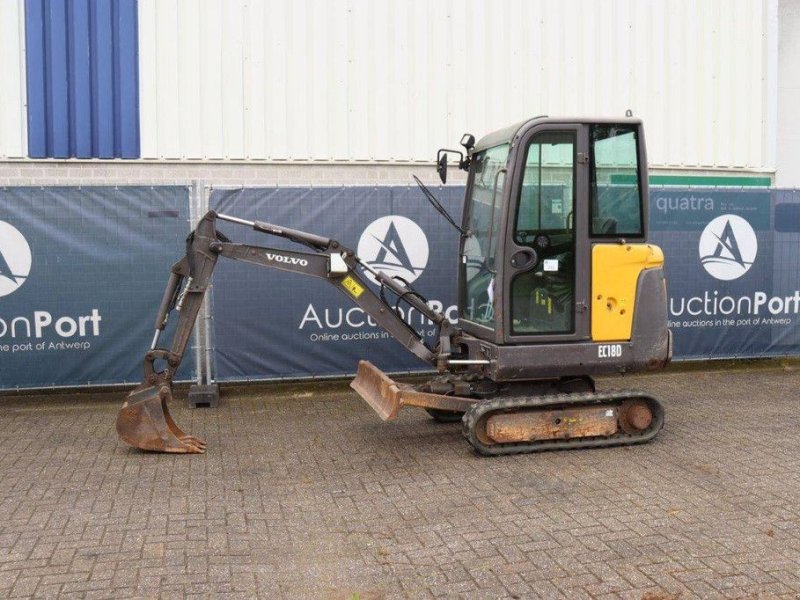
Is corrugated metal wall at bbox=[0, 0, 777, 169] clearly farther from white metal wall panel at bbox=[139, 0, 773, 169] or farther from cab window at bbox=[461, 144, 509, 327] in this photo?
cab window at bbox=[461, 144, 509, 327]

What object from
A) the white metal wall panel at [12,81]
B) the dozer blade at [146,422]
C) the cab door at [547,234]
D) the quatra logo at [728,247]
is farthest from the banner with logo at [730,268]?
the white metal wall panel at [12,81]

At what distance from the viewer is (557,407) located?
7.49 m

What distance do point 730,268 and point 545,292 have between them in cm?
450

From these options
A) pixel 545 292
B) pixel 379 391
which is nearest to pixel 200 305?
pixel 379 391

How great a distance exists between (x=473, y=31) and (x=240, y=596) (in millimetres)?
9064

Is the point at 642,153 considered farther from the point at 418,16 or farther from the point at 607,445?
the point at 418,16

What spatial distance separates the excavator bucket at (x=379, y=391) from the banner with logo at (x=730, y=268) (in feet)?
14.3

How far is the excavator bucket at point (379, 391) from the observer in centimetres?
739

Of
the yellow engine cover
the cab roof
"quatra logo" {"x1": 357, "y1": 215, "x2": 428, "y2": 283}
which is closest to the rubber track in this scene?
the yellow engine cover

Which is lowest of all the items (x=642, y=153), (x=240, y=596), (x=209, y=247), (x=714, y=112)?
(x=240, y=596)

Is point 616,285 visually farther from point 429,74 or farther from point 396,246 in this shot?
point 429,74

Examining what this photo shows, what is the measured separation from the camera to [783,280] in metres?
11.1

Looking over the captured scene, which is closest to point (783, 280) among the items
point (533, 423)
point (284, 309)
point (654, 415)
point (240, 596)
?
point (654, 415)

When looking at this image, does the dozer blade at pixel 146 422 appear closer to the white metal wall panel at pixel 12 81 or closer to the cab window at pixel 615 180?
the cab window at pixel 615 180
